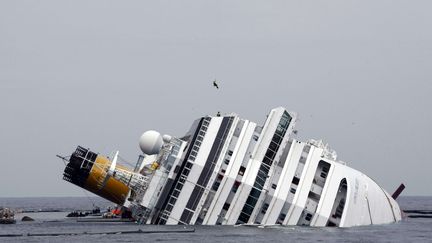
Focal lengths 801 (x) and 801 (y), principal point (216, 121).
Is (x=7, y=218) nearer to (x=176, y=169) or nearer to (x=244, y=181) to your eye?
(x=176, y=169)

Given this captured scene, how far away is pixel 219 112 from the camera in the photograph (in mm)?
65500

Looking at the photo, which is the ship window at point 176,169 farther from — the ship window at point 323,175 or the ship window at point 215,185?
the ship window at point 323,175

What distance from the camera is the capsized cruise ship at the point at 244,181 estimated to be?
61594 mm

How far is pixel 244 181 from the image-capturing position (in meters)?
61.4

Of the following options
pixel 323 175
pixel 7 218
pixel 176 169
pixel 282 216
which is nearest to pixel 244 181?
pixel 282 216

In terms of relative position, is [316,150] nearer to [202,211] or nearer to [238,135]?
[238,135]

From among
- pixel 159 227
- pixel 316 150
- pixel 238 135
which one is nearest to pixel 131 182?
pixel 159 227

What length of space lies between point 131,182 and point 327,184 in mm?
16066

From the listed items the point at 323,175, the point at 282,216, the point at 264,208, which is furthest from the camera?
the point at 323,175

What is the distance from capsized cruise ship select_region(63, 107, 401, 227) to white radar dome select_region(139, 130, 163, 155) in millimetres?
6163

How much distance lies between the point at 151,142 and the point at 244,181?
1357 cm

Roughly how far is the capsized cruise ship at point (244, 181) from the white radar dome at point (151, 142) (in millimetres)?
6163

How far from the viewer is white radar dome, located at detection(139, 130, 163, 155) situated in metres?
72.0

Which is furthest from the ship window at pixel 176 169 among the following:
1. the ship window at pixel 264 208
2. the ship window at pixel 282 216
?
the ship window at pixel 282 216
